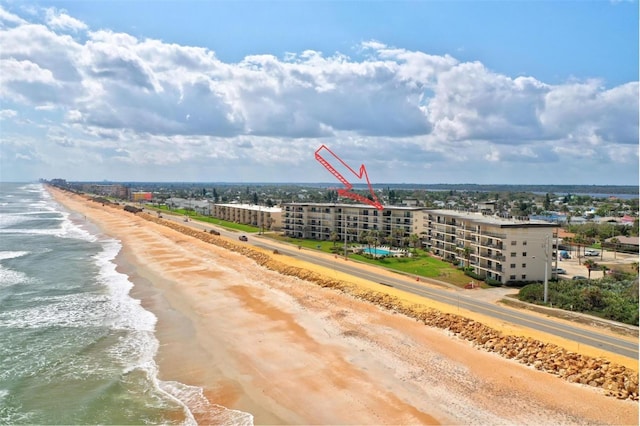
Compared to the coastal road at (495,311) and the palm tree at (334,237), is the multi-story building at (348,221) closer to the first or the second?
the palm tree at (334,237)

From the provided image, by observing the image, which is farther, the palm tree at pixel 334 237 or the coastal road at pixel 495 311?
the palm tree at pixel 334 237

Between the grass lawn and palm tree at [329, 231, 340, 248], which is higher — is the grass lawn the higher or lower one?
the lower one

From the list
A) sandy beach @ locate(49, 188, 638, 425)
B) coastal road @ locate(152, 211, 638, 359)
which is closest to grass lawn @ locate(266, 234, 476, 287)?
coastal road @ locate(152, 211, 638, 359)

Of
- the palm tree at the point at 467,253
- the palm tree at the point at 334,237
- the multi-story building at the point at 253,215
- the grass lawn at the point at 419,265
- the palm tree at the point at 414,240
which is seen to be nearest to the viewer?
the grass lawn at the point at 419,265

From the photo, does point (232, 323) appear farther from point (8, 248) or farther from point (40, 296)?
point (8, 248)

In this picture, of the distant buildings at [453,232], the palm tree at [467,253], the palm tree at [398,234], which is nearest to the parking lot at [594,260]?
the distant buildings at [453,232]

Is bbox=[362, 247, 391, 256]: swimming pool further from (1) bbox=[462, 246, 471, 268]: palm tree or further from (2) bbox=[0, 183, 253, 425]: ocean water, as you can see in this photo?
(2) bbox=[0, 183, 253, 425]: ocean water
